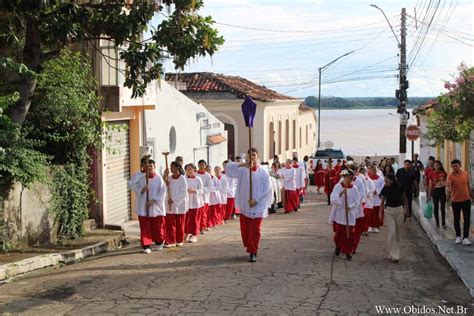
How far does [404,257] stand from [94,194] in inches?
257

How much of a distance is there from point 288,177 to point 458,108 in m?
7.83

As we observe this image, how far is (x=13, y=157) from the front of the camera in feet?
36.4

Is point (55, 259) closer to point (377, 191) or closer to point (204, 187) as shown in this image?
point (204, 187)

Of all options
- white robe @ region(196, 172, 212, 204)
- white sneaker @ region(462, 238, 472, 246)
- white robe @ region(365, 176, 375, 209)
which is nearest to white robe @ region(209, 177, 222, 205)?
white robe @ region(196, 172, 212, 204)

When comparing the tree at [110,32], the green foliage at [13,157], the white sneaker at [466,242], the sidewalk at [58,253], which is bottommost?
the white sneaker at [466,242]

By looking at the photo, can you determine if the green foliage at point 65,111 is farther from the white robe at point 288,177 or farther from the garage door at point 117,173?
the white robe at point 288,177

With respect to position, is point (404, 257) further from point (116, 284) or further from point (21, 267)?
point (21, 267)

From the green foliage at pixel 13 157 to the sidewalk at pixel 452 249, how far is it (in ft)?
22.4

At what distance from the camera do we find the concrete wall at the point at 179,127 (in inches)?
771

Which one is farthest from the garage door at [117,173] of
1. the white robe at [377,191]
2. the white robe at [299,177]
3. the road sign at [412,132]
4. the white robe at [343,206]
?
the road sign at [412,132]

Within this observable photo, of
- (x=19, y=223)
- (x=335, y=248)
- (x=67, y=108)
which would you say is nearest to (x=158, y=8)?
(x=67, y=108)

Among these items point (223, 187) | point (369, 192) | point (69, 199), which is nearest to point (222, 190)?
point (223, 187)

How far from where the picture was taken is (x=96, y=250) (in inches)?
502

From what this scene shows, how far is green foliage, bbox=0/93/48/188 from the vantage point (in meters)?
10.9
